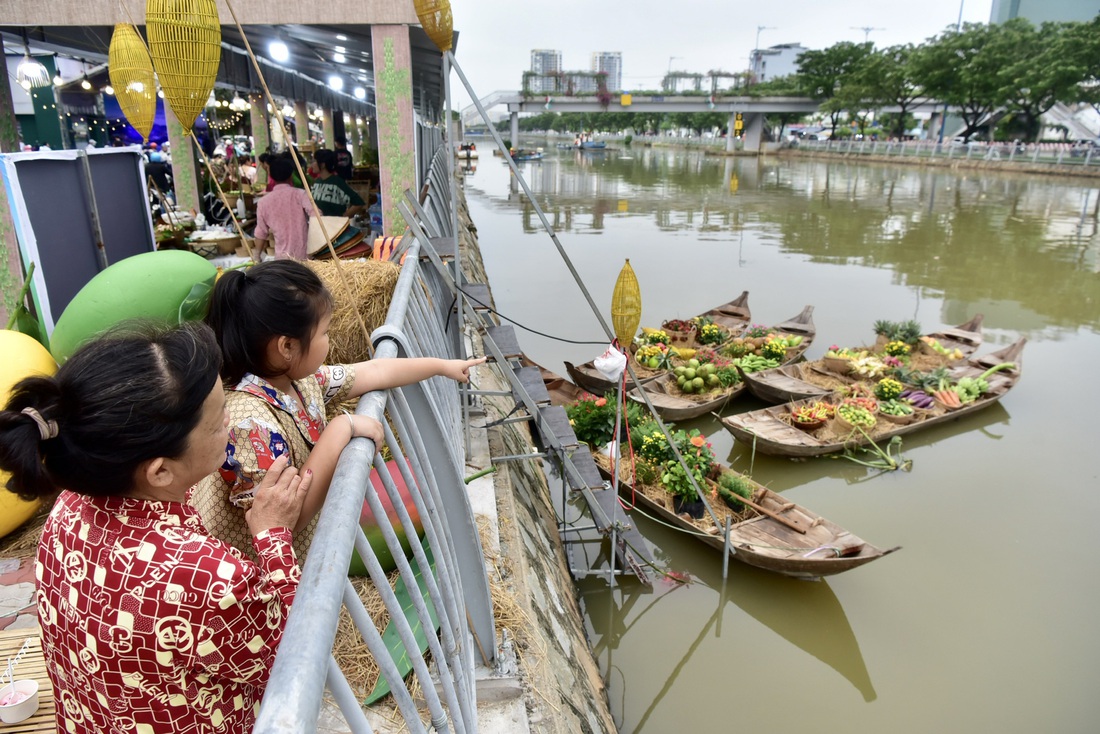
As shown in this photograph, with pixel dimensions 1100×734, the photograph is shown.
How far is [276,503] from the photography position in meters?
1.40

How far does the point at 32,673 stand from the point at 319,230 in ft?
15.1

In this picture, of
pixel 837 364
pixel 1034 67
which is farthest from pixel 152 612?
pixel 1034 67

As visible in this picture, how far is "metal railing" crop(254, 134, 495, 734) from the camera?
873mm

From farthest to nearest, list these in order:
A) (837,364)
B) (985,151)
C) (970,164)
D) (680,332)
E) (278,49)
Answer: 1. (970,164)
2. (985,151)
3. (680,332)
4. (837,364)
5. (278,49)

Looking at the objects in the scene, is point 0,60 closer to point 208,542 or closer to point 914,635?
point 208,542

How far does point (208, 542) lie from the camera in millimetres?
1214

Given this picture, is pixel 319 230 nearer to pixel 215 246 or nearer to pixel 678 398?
pixel 215 246

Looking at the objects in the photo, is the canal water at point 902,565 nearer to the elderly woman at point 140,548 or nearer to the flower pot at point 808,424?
the flower pot at point 808,424

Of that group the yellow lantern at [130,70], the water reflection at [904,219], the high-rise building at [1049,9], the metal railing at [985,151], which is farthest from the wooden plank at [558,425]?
the high-rise building at [1049,9]

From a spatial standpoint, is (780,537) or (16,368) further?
(780,537)

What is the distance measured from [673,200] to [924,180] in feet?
51.9

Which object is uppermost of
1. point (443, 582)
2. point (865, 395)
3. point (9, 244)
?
point (9, 244)

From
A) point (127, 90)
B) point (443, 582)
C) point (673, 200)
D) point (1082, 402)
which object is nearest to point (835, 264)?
point (1082, 402)

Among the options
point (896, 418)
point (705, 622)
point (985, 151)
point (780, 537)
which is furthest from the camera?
point (985, 151)
